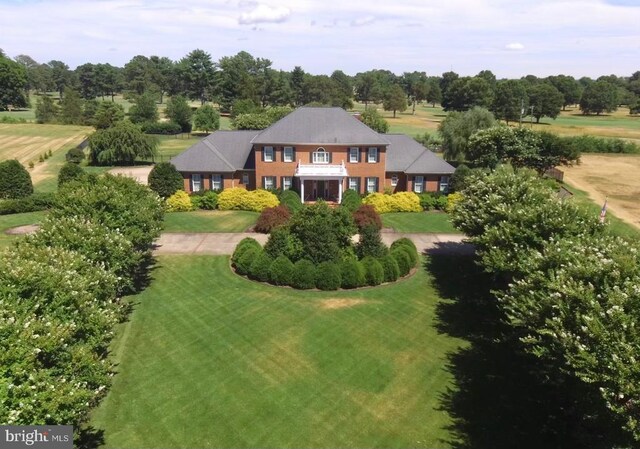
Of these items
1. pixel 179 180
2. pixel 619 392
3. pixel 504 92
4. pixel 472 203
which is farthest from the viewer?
pixel 504 92

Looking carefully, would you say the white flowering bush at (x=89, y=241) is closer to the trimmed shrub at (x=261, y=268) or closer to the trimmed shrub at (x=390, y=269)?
the trimmed shrub at (x=261, y=268)

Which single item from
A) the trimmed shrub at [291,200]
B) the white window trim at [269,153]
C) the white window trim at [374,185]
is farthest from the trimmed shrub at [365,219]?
the white window trim at [269,153]

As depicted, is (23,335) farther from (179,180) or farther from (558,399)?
(179,180)

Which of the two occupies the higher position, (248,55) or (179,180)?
(248,55)

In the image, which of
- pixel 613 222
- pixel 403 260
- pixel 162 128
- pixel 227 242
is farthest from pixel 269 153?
pixel 162 128

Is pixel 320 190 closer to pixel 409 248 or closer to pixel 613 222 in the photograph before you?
pixel 409 248

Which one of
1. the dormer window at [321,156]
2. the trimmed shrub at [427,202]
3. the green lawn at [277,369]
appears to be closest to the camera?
the green lawn at [277,369]

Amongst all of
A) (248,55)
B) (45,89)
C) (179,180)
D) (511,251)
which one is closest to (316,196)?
(179,180)
